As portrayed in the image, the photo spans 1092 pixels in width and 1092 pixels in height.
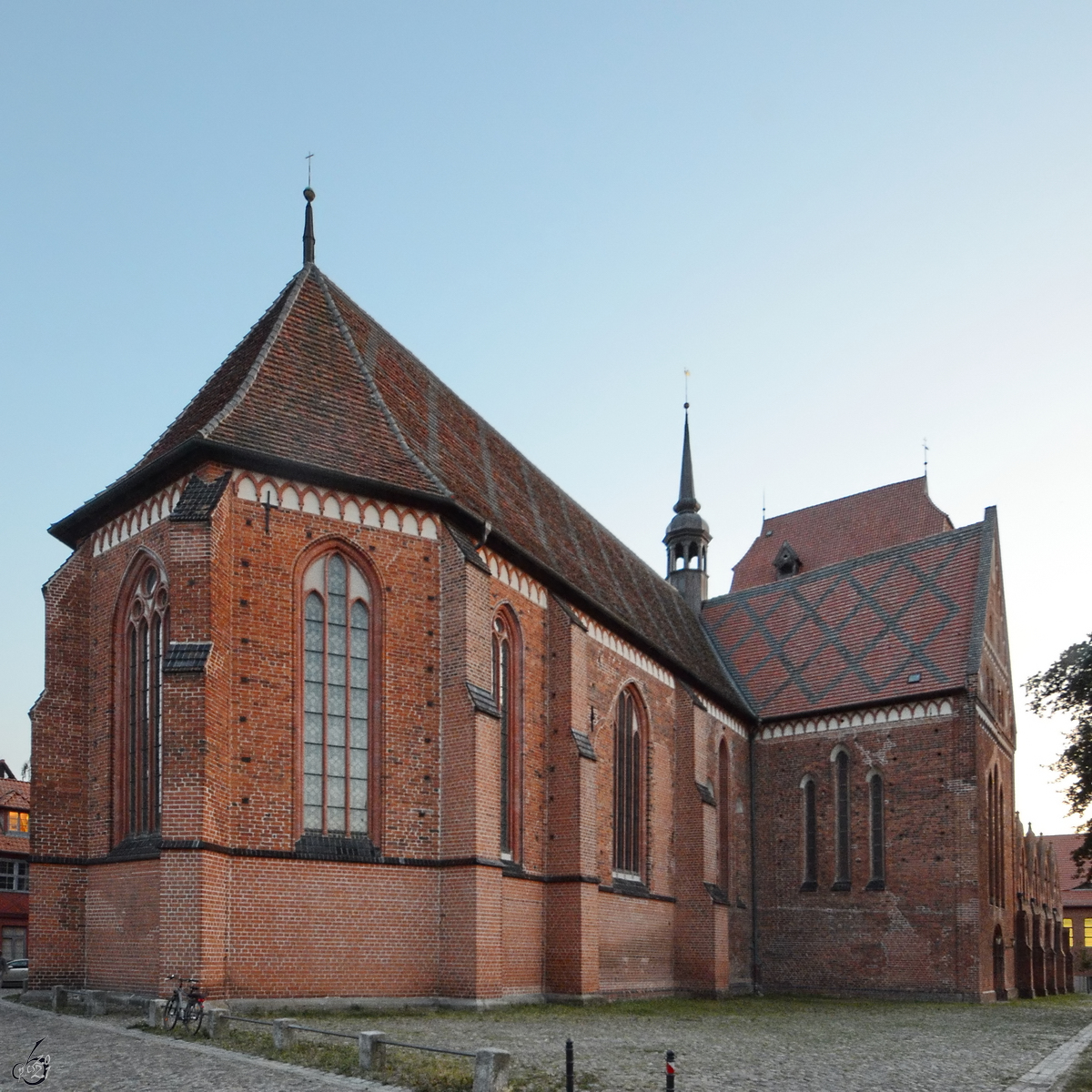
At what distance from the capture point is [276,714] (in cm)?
1817

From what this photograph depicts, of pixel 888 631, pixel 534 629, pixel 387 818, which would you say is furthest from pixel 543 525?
pixel 888 631

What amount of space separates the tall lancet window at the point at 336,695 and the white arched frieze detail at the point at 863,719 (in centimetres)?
1762

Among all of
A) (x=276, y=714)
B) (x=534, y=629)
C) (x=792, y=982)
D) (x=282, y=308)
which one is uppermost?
(x=282, y=308)

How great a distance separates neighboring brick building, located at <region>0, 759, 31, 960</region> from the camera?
1711 inches

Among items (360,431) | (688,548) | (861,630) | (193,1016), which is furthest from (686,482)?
Answer: (193,1016)

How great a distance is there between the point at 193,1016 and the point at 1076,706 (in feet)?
58.2

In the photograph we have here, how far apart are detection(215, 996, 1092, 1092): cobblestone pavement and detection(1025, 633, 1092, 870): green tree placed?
4.41 m

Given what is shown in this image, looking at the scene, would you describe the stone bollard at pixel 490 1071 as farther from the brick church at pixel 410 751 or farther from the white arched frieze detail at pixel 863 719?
the white arched frieze detail at pixel 863 719

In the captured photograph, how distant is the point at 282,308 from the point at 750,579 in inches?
1155

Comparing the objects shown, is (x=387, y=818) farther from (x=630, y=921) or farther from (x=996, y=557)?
(x=996, y=557)

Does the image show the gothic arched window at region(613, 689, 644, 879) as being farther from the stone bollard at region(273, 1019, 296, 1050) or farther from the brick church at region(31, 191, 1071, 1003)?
the stone bollard at region(273, 1019, 296, 1050)

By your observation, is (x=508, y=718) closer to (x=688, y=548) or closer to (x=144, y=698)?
(x=144, y=698)

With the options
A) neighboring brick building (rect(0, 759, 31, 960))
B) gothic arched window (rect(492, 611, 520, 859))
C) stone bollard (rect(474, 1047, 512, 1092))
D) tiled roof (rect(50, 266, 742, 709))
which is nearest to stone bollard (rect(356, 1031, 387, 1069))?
stone bollard (rect(474, 1047, 512, 1092))

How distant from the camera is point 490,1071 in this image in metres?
10.2
